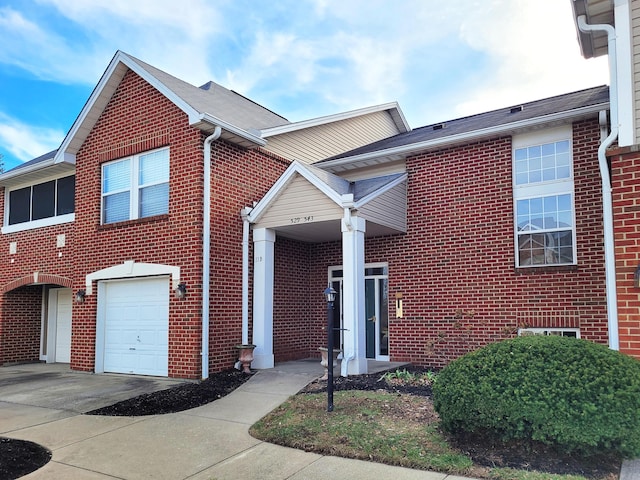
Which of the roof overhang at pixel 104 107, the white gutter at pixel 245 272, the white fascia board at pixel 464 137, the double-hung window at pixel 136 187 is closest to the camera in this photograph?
the white fascia board at pixel 464 137

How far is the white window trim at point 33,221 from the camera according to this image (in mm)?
14078

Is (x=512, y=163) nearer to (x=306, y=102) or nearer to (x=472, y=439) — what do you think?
(x=472, y=439)

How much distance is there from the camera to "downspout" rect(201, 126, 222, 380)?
34.4ft

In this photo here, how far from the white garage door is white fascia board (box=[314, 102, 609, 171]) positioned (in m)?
5.08

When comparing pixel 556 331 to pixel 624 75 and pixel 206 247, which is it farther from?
pixel 206 247

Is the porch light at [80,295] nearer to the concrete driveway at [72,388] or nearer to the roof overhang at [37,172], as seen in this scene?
the concrete driveway at [72,388]

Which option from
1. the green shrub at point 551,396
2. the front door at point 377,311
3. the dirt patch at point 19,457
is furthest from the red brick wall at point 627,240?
the dirt patch at point 19,457

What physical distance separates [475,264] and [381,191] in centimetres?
254

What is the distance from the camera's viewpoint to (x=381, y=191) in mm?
11023

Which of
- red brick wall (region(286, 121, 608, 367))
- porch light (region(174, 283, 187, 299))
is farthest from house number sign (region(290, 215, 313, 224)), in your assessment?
porch light (region(174, 283, 187, 299))

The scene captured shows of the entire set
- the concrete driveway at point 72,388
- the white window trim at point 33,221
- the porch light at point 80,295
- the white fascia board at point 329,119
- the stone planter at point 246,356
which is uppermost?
the white fascia board at point 329,119

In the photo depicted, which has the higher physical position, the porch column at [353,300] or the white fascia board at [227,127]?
the white fascia board at [227,127]

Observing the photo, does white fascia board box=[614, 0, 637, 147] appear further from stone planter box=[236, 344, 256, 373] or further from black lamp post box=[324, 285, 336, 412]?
stone planter box=[236, 344, 256, 373]

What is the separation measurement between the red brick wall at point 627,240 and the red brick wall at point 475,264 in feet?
10.9
